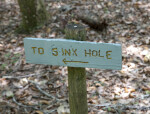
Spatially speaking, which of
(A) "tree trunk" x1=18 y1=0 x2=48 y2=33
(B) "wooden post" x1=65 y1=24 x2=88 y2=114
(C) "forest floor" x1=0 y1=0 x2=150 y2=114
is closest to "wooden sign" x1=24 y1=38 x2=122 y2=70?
(B) "wooden post" x1=65 y1=24 x2=88 y2=114

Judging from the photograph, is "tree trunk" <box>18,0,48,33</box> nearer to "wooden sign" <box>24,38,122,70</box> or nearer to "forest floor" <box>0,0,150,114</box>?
"forest floor" <box>0,0,150,114</box>

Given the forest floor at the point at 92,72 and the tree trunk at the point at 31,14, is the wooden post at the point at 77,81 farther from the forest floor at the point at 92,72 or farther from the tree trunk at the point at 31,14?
the tree trunk at the point at 31,14

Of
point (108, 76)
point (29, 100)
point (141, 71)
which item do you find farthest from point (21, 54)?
point (141, 71)

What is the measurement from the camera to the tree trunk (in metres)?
4.76

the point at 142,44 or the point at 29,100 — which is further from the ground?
the point at 142,44

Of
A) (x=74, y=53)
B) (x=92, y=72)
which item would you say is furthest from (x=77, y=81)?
(x=92, y=72)

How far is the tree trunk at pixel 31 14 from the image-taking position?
15.6 feet

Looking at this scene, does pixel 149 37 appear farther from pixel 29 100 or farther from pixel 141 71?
pixel 29 100

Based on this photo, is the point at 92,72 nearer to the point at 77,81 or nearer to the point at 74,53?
the point at 77,81

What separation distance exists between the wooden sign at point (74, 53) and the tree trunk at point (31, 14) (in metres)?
2.99

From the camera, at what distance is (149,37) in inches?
169

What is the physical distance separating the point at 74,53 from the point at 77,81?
37cm

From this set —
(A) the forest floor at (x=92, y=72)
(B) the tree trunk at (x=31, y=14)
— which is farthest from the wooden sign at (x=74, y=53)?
(B) the tree trunk at (x=31, y=14)

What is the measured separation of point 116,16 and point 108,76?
82.1 inches
